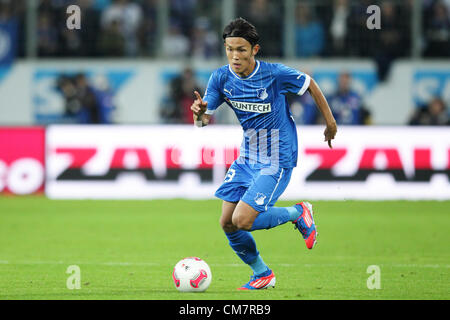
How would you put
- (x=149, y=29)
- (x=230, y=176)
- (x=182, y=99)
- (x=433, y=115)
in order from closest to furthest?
(x=230, y=176), (x=433, y=115), (x=182, y=99), (x=149, y=29)

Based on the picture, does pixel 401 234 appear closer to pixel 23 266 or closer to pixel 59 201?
pixel 23 266

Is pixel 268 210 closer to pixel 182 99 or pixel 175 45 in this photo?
pixel 182 99

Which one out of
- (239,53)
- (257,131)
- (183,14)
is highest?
(183,14)

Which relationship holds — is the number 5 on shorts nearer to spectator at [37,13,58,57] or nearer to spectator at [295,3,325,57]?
spectator at [295,3,325,57]

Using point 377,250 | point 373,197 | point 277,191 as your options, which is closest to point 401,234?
point 377,250

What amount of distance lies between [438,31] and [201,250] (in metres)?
10.0

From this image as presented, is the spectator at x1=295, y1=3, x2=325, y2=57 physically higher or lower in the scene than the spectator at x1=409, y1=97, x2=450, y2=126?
higher

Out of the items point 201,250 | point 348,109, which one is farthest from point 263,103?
point 348,109

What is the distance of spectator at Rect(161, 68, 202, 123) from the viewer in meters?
17.3

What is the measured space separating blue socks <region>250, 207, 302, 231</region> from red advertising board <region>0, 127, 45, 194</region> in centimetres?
860

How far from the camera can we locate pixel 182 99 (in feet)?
57.6

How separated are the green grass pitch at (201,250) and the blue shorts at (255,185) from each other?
75 centimetres

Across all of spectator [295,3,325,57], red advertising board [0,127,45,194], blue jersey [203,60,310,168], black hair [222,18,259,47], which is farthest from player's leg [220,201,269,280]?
spectator [295,3,325,57]

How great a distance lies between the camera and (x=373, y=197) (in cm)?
1563
